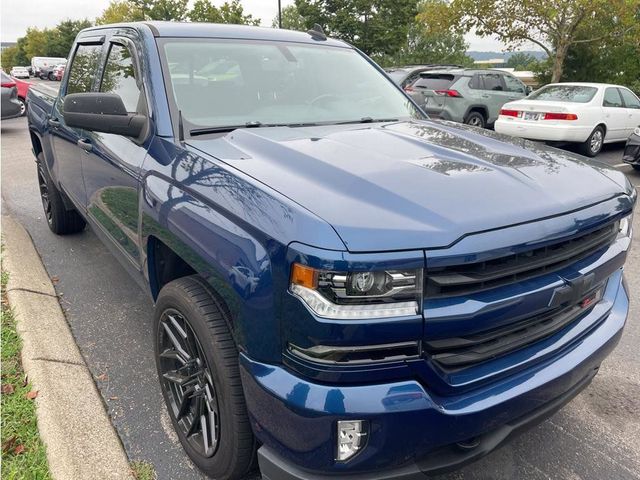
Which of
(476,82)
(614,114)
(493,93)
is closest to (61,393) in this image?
(614,114)

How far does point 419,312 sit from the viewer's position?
1.61m

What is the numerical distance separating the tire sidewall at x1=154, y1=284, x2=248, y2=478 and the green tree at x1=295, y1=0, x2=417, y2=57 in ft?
97.1

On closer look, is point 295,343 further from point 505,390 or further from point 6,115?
point 6,115

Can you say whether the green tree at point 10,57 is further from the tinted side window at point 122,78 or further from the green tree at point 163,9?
the tinted side window at point 122,78

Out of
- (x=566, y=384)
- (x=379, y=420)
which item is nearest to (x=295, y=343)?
(x=379, y=420)

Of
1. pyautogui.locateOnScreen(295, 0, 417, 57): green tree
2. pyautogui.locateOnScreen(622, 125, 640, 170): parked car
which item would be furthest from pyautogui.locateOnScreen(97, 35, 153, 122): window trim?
pyautogui.locateOnScreen(295, 0, 417, 57): green tree

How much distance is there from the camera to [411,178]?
1.98 metres

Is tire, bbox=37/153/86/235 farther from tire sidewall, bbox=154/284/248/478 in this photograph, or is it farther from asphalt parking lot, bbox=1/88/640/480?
tire sidewall, bbox=154/284/248/478

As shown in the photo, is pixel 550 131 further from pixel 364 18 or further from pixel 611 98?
pixel 364 18

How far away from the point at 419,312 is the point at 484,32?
63.5 feet

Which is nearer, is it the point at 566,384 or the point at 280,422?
the point at 280,422

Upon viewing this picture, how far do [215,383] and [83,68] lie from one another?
10.2 feet

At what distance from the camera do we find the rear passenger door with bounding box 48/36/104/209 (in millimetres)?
3705

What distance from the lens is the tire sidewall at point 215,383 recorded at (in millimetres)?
1948
